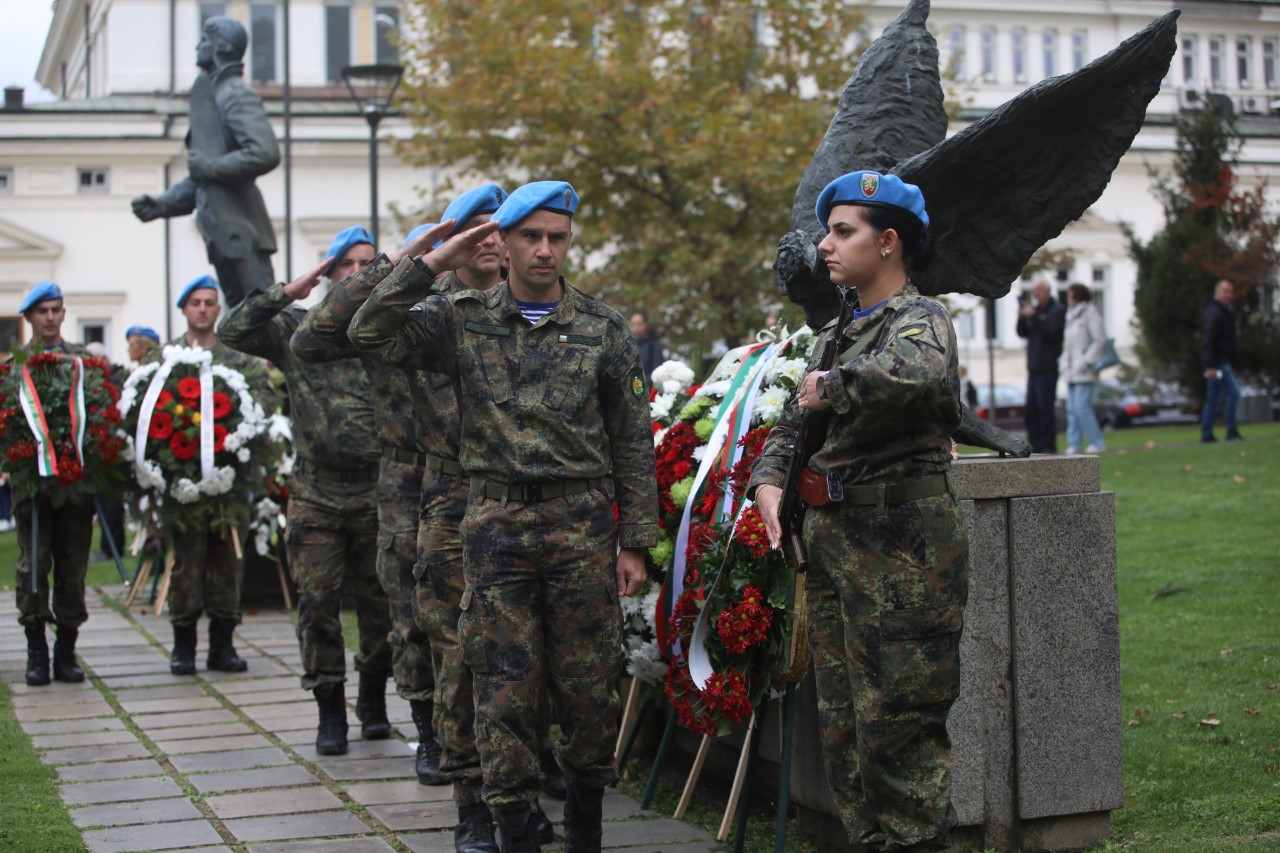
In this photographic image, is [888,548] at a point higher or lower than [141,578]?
higher

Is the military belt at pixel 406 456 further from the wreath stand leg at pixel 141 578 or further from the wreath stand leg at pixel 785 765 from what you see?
the wreath stand leg at pixel 141 578

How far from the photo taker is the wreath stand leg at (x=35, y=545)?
8.99 m

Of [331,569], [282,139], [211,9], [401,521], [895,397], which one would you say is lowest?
[331,569]

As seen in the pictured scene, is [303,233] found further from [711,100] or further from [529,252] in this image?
[529,252]

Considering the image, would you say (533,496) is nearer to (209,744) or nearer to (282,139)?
(209,744)

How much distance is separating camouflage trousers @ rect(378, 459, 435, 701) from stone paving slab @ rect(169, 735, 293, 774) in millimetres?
859

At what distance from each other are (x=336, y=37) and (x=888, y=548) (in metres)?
46.8

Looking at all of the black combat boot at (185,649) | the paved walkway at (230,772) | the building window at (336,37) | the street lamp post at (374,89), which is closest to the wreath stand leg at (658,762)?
the paved walkway at (230,772)

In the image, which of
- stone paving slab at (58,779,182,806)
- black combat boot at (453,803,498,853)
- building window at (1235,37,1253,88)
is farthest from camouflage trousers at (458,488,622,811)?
building window at (1235,37,1253,88)

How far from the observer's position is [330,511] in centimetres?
720

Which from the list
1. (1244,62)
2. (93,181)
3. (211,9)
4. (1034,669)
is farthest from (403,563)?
(1244,62)

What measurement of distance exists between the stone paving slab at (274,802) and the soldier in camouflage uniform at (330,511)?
0.67m

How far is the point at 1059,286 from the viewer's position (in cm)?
4928

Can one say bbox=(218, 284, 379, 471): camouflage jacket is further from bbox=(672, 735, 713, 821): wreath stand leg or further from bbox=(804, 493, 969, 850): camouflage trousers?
bbox=(804, 493, 969, 850): camouflage trousers
